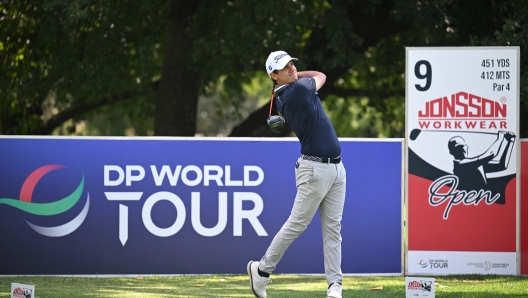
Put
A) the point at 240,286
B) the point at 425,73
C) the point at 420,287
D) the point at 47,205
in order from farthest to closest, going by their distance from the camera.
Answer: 1. the point at 425,73
2. the point at 47,205
3. the point at 240,286
4. the point at 420,287

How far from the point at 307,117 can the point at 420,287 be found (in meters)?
1.68

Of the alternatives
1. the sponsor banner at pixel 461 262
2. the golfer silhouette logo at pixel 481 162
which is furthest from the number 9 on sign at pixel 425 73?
the sponsor banner at pixel 461 262

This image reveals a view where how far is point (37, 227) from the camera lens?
25.6ft

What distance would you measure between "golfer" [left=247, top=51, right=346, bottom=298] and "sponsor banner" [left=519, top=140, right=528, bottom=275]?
2.78 m

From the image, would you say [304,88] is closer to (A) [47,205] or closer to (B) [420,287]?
(B) [420,287]

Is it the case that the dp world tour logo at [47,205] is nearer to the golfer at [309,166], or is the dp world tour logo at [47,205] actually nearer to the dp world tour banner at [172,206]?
the dp world tour banner at [172,206]

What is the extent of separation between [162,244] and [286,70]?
2917 millimetres

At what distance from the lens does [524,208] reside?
7.94 metres

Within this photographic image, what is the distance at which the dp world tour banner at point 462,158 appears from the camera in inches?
311

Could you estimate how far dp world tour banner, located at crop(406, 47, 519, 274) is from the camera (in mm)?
7895

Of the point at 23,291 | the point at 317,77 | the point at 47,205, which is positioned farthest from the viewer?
the point at 47,205

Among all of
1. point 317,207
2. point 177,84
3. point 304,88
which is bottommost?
point 317,207

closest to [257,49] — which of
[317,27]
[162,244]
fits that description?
[317,27]

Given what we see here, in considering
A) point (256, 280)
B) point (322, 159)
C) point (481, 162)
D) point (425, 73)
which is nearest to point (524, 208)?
point (481, 162)
